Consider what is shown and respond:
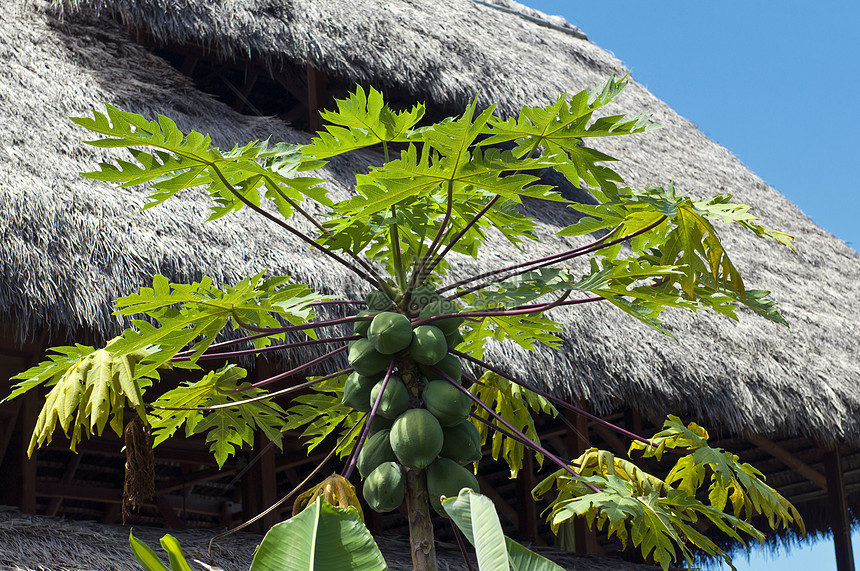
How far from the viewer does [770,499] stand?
6.23 feet

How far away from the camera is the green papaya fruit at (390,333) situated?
1415 mm

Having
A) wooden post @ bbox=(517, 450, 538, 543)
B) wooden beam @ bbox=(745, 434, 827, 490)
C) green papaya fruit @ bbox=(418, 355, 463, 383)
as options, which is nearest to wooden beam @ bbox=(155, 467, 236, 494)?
wooden post @ bbox=(517, 450, 538, 543)

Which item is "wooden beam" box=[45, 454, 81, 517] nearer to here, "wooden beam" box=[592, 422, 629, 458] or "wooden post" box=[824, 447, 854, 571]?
"wooden beam" box=[592, 422, 629, 458]

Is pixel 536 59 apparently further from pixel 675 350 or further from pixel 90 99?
pixel 90 99

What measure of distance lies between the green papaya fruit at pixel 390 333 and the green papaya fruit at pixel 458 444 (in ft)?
0.54

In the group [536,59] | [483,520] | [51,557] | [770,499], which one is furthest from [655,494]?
[536,59]

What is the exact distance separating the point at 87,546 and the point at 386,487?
4.66ft

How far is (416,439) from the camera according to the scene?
1367 mm

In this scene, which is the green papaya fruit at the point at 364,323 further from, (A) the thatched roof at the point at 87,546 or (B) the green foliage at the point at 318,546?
(A) the thatched roof at the point at 87,546

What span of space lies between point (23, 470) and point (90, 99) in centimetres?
143

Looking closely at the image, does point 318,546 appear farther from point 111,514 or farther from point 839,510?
point 111,514

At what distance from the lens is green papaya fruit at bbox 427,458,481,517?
1.39 meters

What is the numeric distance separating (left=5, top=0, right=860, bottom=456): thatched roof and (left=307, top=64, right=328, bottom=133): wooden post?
200 mm

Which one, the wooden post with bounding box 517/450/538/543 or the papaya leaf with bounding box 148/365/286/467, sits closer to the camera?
the papaya leaf with bounding box 148/365/286/467
